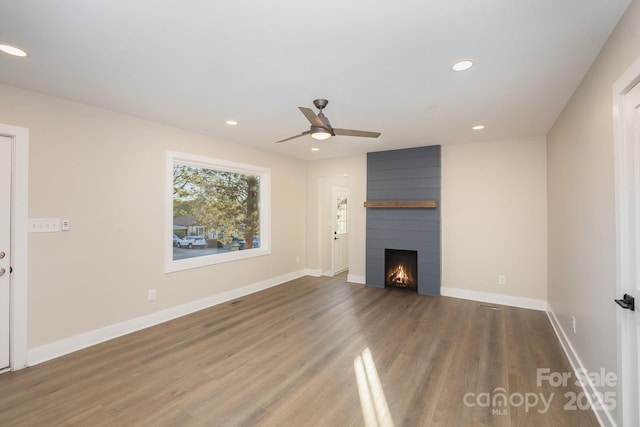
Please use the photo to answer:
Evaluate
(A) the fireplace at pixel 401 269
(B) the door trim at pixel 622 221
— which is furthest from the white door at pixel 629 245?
(A) the fireplace at pixel 401 269

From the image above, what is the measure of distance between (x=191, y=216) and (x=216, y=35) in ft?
9.40

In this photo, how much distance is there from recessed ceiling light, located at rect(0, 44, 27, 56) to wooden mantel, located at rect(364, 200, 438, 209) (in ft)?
15.0

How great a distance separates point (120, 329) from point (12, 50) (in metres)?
2.79

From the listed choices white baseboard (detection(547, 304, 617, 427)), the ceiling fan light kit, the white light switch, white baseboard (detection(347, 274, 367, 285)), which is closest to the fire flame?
white baseboard (detection(347, 274, 367, 285))

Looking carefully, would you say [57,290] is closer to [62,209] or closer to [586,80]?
[62,209]

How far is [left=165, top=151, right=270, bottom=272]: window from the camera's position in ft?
12.8

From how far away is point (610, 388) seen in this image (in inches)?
71.2

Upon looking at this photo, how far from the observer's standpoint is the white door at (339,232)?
647 cm

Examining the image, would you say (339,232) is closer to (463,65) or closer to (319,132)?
(319,132)

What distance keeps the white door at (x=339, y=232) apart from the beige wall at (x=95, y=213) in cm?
Result: 309

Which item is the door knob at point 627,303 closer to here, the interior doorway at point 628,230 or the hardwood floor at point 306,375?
the interior doorway at point 628,230

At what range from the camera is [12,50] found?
6.51ft

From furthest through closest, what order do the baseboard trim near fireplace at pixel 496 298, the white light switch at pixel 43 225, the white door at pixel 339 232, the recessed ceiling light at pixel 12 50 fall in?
the white door at pixel 339 232 < the baseboard trim near fireplace at pixel 496 298 < the white light switch at pixel 43 225 < the recessed ceiling light at pixel 12 50

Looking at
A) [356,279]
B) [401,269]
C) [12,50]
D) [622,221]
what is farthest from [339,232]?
[12,50]
